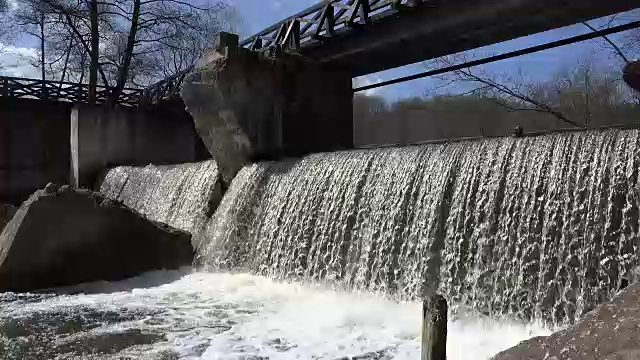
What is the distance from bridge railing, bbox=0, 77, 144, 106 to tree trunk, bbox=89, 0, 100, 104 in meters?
0.21

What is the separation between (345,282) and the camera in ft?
21.6

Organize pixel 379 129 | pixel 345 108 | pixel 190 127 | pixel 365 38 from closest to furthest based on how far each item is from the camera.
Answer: pixel 365 38 → pixel 345 108 → pixel 190 127 → pixel 379 129

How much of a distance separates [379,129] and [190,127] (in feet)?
20.2

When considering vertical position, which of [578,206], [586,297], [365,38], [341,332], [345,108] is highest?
[365,38]

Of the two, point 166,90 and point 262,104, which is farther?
point 166,90

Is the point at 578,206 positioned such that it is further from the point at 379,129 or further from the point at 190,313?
the point at 379,129

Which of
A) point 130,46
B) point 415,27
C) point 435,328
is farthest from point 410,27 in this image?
point 130,46

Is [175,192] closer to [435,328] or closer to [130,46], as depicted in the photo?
[435,328]

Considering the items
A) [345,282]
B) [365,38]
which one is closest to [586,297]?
[345,282]

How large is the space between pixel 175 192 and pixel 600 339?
9401mm

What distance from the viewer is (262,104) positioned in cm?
996

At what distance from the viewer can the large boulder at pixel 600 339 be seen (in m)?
2.60

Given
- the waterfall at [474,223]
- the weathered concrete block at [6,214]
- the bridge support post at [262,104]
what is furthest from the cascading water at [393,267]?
the weathered concrete block at [6,214]

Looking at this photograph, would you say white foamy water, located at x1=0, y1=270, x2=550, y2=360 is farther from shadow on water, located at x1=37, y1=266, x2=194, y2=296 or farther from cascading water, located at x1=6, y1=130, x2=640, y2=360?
shadow on water, located at x1=37, y1=266, x2=194, y2=296
